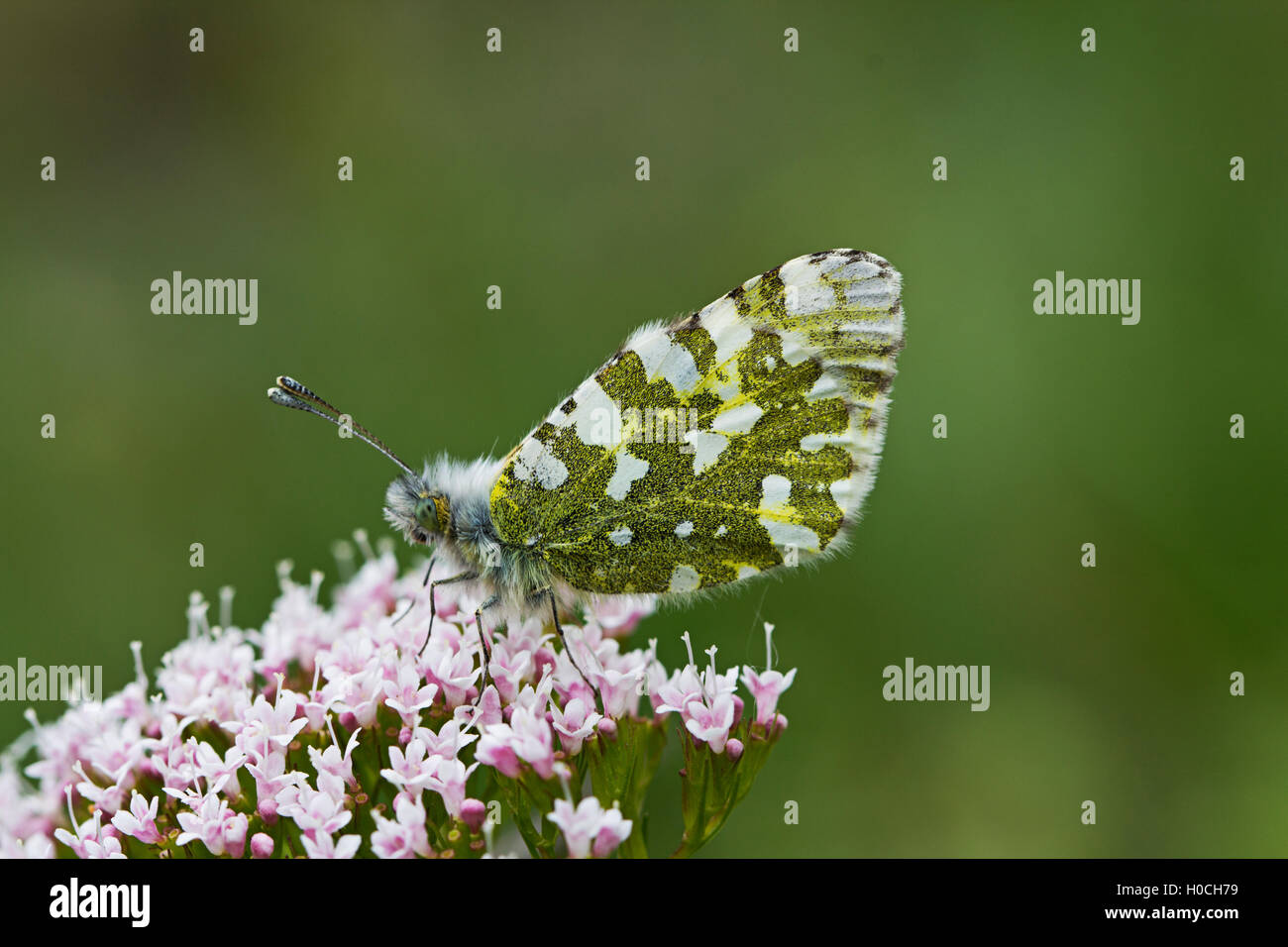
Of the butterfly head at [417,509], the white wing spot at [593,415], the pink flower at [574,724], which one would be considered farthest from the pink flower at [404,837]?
the white wing spot at [593,415]

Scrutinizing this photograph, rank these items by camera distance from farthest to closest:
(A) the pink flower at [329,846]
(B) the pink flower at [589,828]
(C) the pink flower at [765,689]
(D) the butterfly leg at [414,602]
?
(D) the butterfly leg at [414,602], (C) the pink flower at [765,689], (A) the pink flower at [329,846], (B) the pink flower at [589,828]

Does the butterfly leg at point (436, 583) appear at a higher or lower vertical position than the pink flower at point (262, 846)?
higher

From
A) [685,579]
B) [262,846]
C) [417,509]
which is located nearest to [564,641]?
[685,579]

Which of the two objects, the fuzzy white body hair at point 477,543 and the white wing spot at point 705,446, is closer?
the white wing spot at point 705,446

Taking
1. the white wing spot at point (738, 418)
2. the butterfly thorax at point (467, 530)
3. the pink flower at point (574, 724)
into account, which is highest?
the white wing spot at point (738, 418)

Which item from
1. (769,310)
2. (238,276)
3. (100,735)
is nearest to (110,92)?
(238,276)

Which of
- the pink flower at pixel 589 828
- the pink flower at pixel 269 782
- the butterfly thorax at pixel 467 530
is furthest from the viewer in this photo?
the butterfly thorax at pixel 467 530

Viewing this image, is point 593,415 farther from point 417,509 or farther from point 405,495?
point 405,495

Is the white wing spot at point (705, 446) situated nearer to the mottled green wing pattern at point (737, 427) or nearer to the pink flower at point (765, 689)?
the mottled green wing pattern at point (737, 427)

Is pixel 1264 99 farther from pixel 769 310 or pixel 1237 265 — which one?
pixel 769 310
